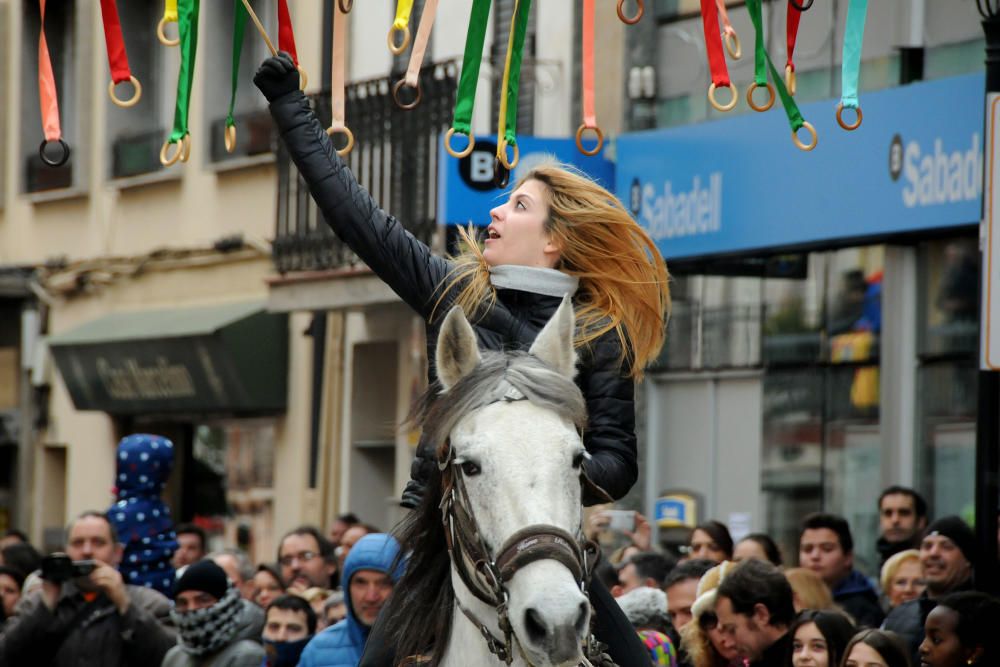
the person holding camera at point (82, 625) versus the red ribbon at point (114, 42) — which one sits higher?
the red ribbon at point (114, 42)

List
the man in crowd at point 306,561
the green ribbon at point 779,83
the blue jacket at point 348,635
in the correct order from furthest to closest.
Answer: the man in crowd at point 306,561
the blue jacket at point 348,635
the green ribbon at point 779,83

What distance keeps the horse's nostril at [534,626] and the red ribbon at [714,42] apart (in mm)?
2037

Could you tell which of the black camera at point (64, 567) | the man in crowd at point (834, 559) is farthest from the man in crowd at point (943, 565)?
the black camera at point (64, 567)

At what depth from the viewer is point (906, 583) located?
984 cm

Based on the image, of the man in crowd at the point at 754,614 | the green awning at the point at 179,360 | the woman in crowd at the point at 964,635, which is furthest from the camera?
the green awning at the point at 179,360

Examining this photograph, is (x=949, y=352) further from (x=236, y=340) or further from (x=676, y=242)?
(x=236, y=340)

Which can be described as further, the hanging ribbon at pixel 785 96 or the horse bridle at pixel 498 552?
the hanging ribbon at pixel 785 96

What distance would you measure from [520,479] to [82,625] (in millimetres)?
5358

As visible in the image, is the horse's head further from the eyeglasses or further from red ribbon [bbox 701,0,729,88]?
the eyeglasses

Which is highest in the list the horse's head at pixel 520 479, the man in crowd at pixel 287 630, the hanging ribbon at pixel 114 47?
the hanging ribbon at pixel 114 47

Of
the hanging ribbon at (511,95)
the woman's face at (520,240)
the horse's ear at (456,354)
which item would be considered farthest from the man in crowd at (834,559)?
the horse's ear at (456,354)

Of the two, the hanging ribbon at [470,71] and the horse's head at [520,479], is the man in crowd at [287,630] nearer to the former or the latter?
the hanging ribbon at [470,71]

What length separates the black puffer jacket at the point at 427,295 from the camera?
5562mm

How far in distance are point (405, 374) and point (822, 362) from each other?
5884 millimetres
